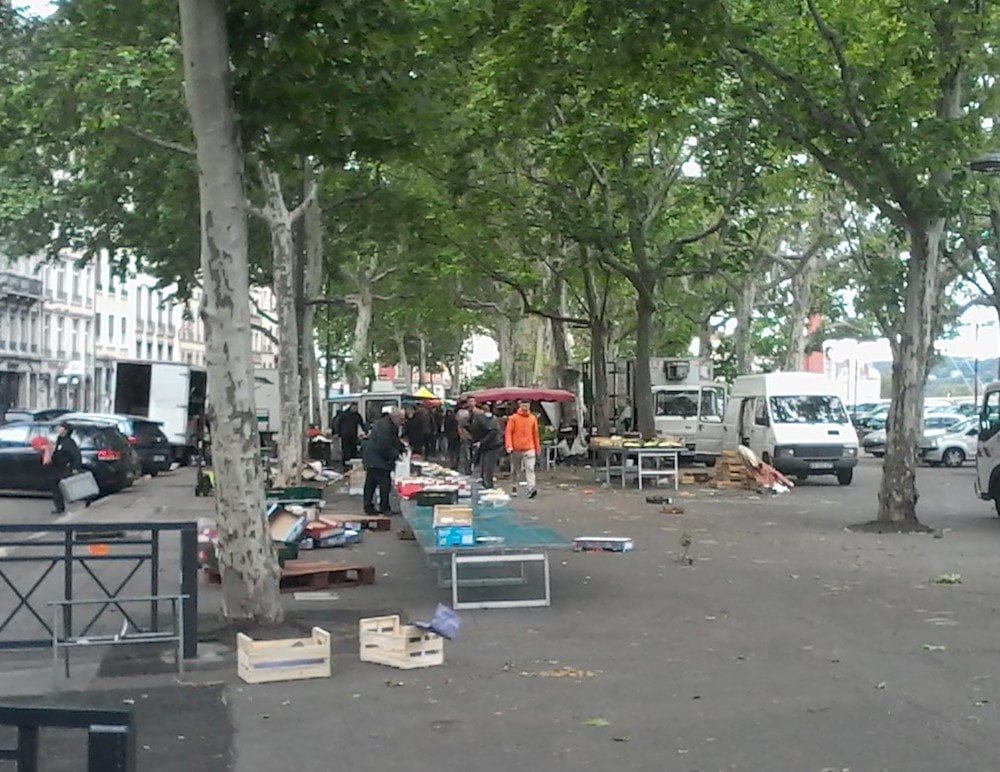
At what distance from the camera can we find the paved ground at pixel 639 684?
798cm

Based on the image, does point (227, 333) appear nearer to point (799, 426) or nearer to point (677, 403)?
point (799, 426)

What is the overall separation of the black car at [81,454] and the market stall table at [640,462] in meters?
9.98

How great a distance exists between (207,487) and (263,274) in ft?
52.1

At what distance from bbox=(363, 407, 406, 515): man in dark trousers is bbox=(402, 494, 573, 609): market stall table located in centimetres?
724

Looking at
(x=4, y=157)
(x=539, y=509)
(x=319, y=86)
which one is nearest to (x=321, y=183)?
(x=4, y=157)

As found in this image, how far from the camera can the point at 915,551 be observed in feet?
61.5

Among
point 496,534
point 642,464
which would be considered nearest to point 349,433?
point 642,464

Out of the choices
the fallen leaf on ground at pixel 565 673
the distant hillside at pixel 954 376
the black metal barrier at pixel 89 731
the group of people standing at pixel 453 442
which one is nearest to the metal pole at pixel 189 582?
the fallen leaf on ground at pixel 565 673

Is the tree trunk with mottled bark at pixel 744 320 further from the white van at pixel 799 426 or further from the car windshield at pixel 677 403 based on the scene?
the white van at pixel 799 426

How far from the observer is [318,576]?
48.7 ft

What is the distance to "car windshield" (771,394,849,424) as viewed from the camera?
34.9 m

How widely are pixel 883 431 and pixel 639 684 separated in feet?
152

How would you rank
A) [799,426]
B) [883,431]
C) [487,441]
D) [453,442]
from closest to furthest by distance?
[487,441], [799,426], [453,442], [883,431]

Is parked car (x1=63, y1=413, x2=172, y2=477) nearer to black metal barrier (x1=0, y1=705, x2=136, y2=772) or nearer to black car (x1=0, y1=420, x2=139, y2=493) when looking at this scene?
black car (x1=0, y1=420, x2=139, y2=493)
